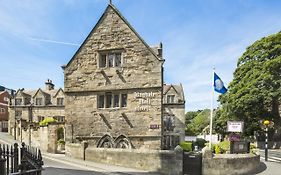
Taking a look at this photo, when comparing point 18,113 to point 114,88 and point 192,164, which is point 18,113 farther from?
point 192,164

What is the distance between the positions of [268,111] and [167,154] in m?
27.5

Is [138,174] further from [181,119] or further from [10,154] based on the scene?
[181,119]

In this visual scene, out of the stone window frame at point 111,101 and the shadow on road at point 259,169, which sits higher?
the stone window frame at point 111,101

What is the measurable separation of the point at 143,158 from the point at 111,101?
715 centimetres

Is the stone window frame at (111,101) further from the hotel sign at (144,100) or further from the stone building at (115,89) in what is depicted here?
the hotel sign at (144,100)

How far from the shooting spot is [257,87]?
37.5m

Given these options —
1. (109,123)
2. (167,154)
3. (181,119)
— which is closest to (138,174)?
(167,154)

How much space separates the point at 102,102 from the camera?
78.8 ft

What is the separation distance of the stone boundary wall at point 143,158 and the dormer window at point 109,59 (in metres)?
7.06

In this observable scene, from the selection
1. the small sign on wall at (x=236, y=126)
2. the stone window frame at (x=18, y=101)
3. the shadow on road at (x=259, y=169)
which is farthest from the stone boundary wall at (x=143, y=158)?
the stone window frame at (x=18, y=101)

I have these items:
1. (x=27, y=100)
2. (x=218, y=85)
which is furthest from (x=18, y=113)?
(x=218, y=85)

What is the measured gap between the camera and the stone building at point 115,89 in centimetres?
2214

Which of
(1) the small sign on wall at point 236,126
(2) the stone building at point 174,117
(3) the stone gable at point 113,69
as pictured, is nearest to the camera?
(1) the small sign on wall at point 236,126

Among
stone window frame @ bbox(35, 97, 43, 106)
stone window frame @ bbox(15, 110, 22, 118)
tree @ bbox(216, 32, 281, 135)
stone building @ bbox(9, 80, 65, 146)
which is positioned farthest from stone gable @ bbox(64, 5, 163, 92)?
stone window frame @ bbox(15, 110, 22, 118)
